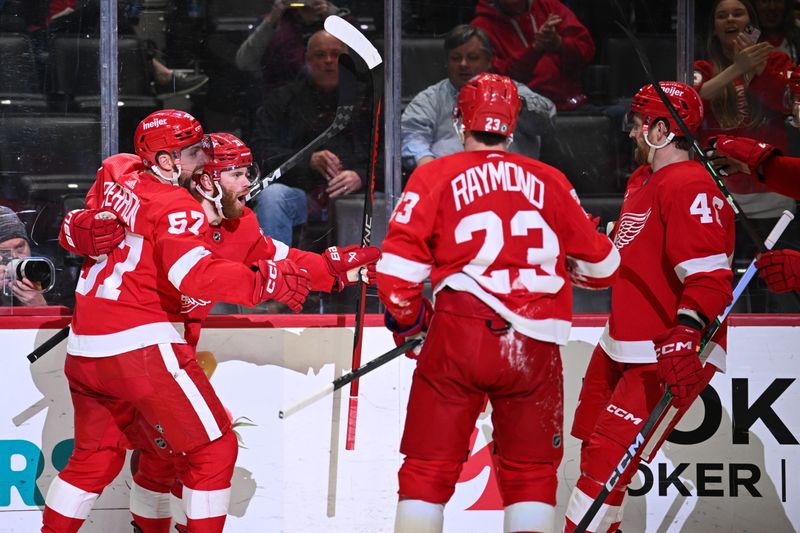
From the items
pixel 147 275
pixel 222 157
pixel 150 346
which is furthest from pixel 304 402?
pixel 222 157

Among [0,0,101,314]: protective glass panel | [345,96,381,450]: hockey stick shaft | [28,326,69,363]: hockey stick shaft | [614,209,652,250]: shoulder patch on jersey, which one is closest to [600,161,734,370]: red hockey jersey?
[614,209,652,250]: shoulder patch on jersey

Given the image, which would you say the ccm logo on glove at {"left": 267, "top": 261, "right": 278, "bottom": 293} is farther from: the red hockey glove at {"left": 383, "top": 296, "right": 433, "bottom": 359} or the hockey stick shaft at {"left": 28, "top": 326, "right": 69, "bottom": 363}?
the hockey stick shaft at {"left": 28, "top": 326, "right": 69, "bottom": 363}

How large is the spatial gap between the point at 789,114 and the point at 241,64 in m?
2.11

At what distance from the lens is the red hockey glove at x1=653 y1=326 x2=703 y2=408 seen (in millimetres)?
2977

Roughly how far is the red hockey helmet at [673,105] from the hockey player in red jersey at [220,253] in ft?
3.26

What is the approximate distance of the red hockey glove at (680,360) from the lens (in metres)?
2.98

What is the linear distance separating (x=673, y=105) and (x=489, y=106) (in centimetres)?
85

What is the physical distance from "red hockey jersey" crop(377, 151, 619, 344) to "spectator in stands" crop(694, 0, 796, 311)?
5.51ft

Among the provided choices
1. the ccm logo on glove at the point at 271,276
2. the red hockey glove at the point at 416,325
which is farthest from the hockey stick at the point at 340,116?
the red hockey glove at the point at 416,325

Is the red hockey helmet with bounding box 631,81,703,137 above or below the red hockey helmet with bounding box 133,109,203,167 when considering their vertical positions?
above

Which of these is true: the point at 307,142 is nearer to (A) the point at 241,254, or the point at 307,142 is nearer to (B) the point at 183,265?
(A) the point at 241,254

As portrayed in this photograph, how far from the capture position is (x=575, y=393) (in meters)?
3.77

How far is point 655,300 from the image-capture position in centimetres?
322

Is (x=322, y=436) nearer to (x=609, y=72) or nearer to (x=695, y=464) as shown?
(x=695, y=464)
